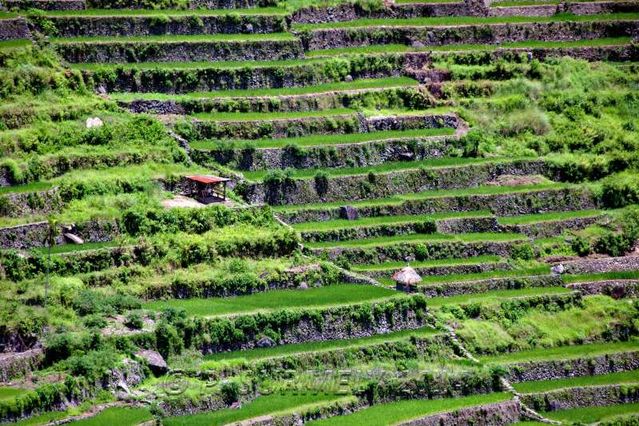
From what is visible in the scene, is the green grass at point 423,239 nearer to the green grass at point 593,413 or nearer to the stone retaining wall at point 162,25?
the green grass at point 593,413

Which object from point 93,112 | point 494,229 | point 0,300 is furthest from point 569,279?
point 0,300

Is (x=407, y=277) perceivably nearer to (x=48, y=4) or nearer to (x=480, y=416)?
(x=480, y=416)

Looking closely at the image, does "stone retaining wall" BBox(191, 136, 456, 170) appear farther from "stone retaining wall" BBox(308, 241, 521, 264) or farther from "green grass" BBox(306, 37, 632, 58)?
"green grass" BBox(306, 37, 632, 58)

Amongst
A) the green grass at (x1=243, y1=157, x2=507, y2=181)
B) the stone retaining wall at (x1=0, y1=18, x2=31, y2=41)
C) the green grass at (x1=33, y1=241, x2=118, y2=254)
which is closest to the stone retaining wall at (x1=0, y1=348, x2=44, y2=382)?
the green grass at (x1=33, y1=241, x2=118, y2=254)

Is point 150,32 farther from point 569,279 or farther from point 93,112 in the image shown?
point 569,279

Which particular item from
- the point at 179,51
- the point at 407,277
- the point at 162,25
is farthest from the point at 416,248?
the point at 162,25
